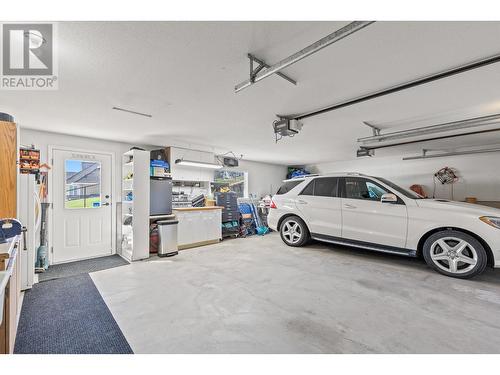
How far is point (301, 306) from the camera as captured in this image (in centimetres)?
230

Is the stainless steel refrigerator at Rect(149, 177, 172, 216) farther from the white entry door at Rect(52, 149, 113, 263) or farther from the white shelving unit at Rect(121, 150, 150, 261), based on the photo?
the white entry door at Rect(52, 149, 113, 263)

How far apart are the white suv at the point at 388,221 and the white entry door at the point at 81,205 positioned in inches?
143

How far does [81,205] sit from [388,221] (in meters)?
5.58

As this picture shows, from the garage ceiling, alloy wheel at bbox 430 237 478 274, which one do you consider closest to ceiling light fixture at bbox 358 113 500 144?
the garage ceiling

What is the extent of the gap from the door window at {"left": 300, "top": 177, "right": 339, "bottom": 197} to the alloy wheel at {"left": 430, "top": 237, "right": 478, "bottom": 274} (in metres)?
1.65

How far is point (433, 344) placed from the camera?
1.69 m

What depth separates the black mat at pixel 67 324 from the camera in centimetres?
170

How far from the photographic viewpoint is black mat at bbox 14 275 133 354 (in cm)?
170

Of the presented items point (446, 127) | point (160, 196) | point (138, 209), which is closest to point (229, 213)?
point (160, 196)

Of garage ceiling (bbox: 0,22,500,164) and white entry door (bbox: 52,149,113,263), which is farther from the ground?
garage ceiling (bbox: 0,22,500,164)

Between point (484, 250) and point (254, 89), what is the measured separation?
3608 millimetres

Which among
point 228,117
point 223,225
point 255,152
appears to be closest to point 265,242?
point 223,225

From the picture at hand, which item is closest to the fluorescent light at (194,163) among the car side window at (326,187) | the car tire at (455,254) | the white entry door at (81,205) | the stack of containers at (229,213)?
the stack of containers at (229,213)
